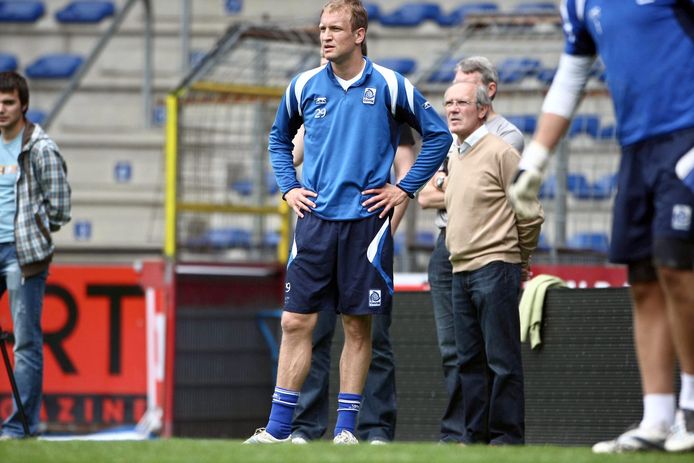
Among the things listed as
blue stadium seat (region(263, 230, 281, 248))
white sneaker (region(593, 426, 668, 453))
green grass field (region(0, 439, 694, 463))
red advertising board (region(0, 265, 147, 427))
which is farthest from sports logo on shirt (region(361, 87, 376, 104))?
blue stadium seat (region(263, 230, 281, 248))

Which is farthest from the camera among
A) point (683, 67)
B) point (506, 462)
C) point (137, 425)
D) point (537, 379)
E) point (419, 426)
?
point (137, 425)

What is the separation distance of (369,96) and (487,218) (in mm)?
884

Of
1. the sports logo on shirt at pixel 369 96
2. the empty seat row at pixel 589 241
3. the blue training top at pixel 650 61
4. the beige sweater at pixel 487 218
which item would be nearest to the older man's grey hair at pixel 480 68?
the beige sweater at pixel 487 218

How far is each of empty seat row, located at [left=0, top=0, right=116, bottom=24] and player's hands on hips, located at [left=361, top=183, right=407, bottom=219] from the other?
39.8 ft

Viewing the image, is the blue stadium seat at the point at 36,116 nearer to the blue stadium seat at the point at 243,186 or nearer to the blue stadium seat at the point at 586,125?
the blue stadium seat at the point at 243,186

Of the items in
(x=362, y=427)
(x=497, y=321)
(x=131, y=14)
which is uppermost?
(x=131, y=14)

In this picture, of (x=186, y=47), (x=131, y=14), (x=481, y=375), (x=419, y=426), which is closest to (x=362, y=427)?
(x=481, y=375)

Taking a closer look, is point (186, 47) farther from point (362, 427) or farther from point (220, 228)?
point (362, 427)

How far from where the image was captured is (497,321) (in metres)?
6.68

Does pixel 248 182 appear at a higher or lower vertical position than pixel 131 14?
lower

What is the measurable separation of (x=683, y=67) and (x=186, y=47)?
11279mm

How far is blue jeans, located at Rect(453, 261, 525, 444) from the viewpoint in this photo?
6695 millimetres

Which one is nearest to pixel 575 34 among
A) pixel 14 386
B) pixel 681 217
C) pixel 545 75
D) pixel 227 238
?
pixel 681 217

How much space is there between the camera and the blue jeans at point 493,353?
6.70 metres
